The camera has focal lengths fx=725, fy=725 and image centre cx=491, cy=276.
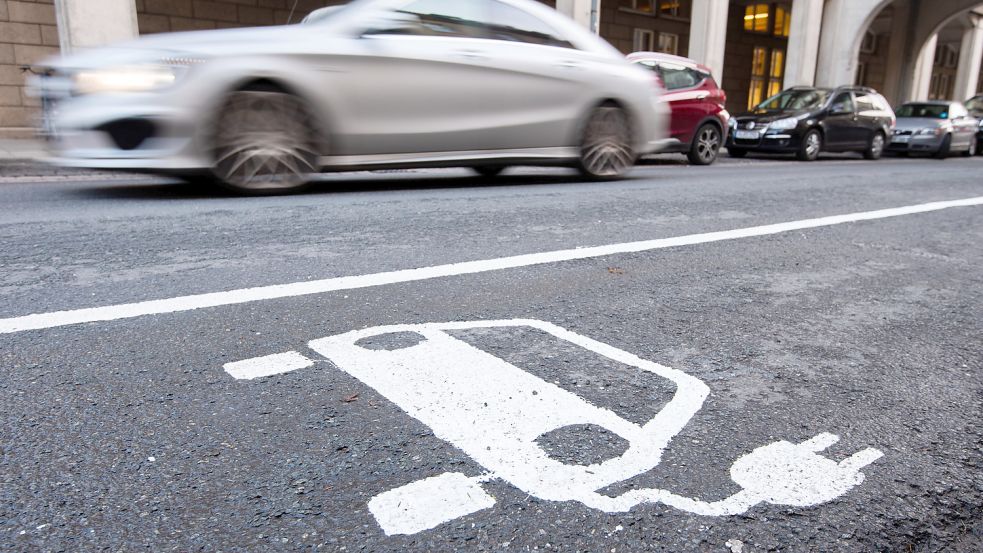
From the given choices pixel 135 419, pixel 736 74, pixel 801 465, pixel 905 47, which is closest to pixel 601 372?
pixel 801 465

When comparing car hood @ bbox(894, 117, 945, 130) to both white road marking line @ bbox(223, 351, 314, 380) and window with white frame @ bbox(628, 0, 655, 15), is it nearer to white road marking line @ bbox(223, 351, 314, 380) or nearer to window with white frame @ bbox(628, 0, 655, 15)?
window with white frame @ bbox(628, 0, 655, 15)

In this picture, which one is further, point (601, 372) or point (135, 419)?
point (601, 372)

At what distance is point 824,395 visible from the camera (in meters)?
2.30

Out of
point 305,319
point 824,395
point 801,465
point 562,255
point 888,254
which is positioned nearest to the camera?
point 801,465

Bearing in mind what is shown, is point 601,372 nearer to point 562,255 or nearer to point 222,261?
point 562,255

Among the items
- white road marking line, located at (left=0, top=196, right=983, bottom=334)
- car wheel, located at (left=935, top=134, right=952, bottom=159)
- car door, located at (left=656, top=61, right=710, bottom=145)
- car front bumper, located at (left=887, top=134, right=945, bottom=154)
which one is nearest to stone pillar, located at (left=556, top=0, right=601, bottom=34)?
car door, located at (left=656, top=61, right=710, bottom=145)

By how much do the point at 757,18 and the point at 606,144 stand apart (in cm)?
2704

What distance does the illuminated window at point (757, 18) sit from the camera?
101ft

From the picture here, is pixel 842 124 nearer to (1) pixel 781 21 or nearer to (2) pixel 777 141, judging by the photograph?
(2) pixel 777 141

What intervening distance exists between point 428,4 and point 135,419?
5.34 meters

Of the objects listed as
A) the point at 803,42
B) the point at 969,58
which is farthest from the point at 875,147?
the point at 969,58

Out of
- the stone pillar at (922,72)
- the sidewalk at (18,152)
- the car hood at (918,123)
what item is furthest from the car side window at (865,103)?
the stone pillar at (922,72)

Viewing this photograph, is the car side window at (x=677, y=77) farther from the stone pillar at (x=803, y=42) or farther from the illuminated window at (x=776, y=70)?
the illuminated window at (x=776, y=70)

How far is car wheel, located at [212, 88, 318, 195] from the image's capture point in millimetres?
5719
